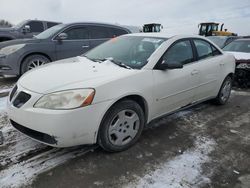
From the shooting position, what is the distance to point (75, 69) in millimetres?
3211

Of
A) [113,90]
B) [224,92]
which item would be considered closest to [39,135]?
[113,90]

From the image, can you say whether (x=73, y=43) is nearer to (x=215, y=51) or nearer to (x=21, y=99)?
(x=215, y=51)

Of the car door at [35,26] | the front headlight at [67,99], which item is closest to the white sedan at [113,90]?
the front headlight at [67,99]

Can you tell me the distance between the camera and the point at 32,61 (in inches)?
251

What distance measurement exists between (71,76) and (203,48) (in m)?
2.57

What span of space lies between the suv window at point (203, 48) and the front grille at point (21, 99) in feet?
9.29

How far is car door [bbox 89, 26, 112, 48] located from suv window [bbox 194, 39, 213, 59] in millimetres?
3985

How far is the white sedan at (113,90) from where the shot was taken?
2.58 meters

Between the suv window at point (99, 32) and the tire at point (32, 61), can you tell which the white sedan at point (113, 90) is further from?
the suv window at point (99, 32)

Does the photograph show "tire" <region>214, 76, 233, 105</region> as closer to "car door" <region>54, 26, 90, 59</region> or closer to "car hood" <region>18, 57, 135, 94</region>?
"car hood" <region>18, 57, 135, 94</region>

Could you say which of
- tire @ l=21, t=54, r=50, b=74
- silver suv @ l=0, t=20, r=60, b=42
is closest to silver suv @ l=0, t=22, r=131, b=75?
tire @ l=21, t=54, r=50, b=74

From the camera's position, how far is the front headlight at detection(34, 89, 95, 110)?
255 centimetres

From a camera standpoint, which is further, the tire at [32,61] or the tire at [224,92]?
the tire at [32,61]

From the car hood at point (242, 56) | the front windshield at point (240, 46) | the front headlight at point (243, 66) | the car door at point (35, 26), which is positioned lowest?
the front headlight at point (243, 66)
